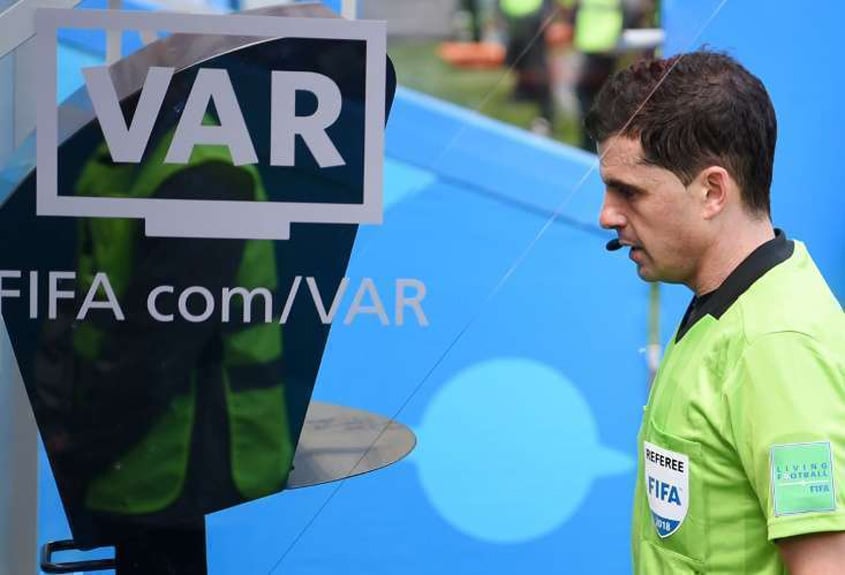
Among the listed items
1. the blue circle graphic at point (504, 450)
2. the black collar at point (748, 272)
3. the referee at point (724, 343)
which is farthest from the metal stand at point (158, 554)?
the black collar at point (748, 272)

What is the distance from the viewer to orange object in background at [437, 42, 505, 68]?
147 cm

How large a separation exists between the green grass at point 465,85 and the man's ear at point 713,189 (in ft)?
1.06

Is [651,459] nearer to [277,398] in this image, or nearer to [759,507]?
[759,507]

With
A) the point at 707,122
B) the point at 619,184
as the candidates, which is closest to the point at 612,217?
the point at 619,184

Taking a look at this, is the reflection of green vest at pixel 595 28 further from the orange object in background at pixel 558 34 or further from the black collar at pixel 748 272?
the black collar at pixel 748 272

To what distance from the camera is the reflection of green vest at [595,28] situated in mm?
1462

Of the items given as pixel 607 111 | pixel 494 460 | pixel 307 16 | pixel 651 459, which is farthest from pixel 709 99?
pixel 494 460

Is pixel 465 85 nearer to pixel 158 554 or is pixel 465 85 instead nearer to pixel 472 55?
pixel 472 55

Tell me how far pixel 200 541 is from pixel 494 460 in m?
0.48

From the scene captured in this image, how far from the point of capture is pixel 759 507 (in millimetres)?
→ 1103

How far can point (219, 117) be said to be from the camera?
4.57 feet

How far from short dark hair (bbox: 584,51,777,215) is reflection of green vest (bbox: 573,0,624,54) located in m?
0.26

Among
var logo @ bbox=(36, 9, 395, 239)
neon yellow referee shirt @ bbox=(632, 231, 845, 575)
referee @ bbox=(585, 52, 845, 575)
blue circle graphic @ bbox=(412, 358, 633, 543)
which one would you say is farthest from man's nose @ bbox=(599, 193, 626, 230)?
blue circle graphic @ bbox=(412, 358, 633, 543)

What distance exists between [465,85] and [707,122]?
1.26 feet
